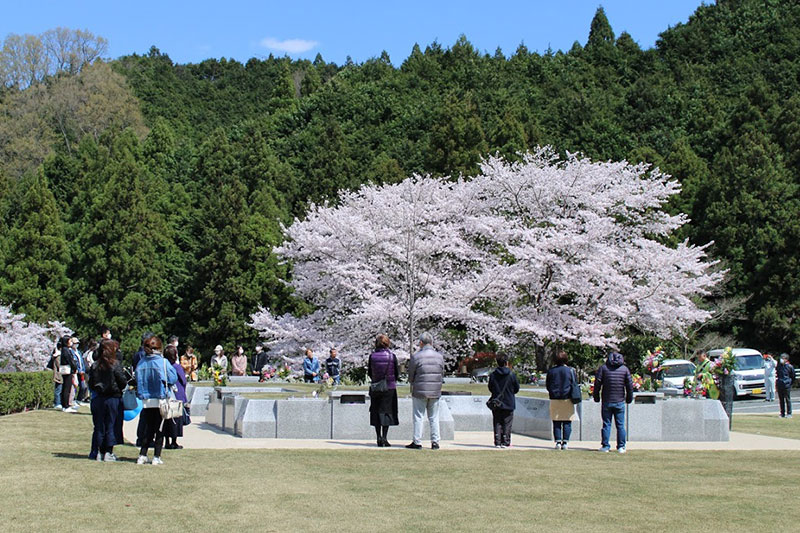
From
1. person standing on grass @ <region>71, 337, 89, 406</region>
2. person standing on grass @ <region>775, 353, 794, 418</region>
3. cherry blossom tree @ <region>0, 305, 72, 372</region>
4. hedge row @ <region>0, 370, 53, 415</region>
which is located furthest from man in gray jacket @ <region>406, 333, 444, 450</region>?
cherry blossom tree @ <region>0, 305, 72, 372</region>

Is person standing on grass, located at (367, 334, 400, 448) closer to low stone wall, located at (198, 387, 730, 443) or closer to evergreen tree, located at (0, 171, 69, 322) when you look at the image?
low stone wall, located at (198, 387, 730, 443)

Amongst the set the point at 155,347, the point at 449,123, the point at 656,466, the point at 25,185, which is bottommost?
the point at 656,466

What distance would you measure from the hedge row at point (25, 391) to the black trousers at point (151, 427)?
9.57 m

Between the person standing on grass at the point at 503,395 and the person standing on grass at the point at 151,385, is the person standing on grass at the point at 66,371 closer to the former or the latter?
the person standing on grass at the point at 151,385

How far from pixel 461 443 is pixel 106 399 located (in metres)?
5.82

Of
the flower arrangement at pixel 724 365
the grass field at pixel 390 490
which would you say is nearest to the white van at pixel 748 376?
the flower arrangement at pixel 724 365

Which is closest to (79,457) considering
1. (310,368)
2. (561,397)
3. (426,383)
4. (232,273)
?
(426,383)

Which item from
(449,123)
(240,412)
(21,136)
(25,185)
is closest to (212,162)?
(25,185)

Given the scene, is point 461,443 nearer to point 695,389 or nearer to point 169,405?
point 169,405

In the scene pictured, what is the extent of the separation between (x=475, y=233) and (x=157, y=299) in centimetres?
2043

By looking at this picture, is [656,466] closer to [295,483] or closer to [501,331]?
[295,483]

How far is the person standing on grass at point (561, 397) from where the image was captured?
14328 mm

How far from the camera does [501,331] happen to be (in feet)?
102

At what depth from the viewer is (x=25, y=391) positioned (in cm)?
2062
